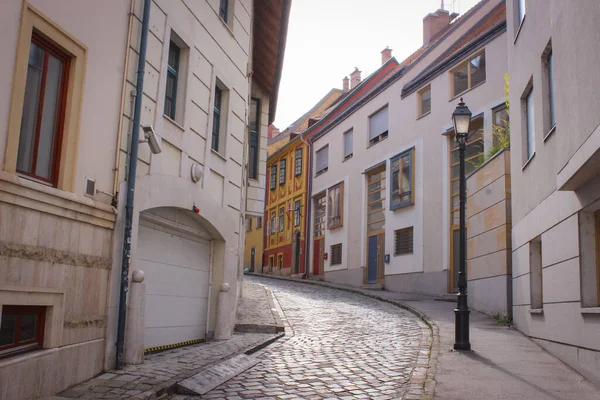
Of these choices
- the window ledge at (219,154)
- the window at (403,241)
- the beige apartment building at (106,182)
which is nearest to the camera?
the beige apartment building at (106,182)

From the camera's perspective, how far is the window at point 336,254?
30891mm

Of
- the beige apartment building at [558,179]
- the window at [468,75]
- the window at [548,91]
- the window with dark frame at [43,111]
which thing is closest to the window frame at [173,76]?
the window with dark frame at [43,111]

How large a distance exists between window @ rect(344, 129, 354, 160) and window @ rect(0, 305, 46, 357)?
24836 mm

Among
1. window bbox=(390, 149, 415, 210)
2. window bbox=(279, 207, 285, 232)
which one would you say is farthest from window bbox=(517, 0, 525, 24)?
window bbox=(279, 207, 285, 232)

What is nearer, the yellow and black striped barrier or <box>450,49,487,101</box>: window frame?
the yellow and black striped barrier

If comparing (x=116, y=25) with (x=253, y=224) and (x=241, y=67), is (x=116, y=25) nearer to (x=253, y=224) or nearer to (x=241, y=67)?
(x=241, y=67)

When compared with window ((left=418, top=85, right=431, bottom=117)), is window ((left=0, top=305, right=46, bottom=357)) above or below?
below

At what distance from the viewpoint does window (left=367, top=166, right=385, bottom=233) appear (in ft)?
90.6

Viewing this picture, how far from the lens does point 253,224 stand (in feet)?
148

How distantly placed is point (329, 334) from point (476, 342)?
296 cm

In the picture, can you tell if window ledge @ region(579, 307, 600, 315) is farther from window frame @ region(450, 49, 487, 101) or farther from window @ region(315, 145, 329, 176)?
window @ region(315, 145, 329, 176)

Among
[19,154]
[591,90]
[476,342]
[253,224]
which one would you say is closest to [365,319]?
[476,342]

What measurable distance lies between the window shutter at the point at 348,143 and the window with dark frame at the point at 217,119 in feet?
60.3

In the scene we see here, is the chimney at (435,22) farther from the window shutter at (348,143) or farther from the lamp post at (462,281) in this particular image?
the lamp post at (462,281)
